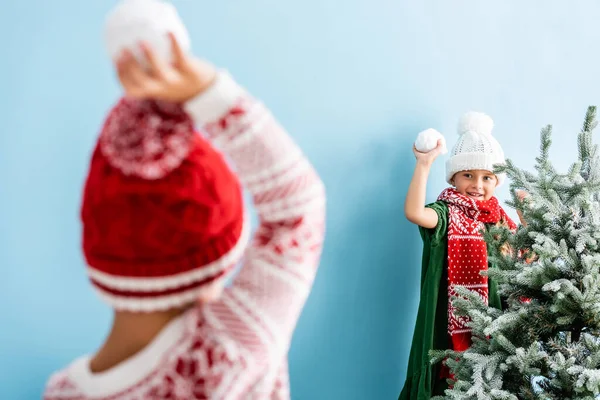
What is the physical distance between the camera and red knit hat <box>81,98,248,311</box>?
1.59ft

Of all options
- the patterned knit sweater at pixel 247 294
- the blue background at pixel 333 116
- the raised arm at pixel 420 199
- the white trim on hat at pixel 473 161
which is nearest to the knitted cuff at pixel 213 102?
the patterned knit sweater at pixel 247 294

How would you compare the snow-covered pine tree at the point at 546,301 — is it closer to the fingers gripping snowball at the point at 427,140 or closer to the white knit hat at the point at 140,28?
the fingers gripping snowball at the point at 427,140

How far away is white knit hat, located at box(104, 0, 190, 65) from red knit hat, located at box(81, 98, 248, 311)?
6 cm

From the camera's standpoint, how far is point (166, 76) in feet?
1.47

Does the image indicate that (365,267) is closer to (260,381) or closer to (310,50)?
(310,50)

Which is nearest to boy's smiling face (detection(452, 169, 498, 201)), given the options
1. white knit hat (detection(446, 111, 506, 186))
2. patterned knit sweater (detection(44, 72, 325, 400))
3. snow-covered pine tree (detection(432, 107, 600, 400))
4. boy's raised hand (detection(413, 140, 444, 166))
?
white knit hat (detection(446, 111, 506, 186))

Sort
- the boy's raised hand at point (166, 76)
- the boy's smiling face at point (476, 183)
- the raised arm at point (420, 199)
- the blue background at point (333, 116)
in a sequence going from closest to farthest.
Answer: the boy's raised hand at point (166, 76), the blue background at point (333, 116), the raised arm at point (420, 199), the boy's smiling face at point (476, 183)

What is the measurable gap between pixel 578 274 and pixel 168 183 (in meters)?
1.08

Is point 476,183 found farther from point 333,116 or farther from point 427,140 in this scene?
point 333,116

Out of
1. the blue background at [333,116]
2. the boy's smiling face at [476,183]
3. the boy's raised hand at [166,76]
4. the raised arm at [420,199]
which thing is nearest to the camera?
the boy's raised hand at [166,76]

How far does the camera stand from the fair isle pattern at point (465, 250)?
1.69m

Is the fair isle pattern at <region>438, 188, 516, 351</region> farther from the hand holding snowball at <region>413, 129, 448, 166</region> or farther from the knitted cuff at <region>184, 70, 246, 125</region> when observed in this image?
the knitted cuff at <region>184, 70, 246, 125</region>

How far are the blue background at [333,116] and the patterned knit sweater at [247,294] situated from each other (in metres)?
0.83

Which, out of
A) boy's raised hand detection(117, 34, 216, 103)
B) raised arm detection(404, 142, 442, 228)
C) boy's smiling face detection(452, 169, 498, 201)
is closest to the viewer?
boy's raised hand detection(117, 34, 216, 103)
